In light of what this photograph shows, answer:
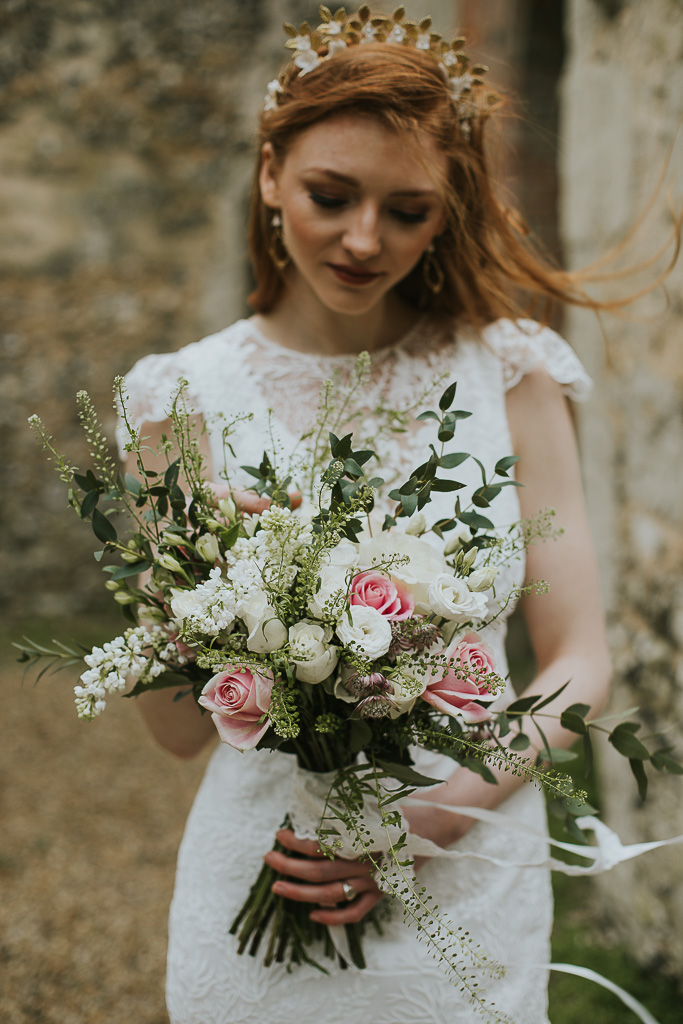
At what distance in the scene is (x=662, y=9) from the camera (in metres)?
2.78

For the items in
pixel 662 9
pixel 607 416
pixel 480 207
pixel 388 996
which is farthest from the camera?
pixel 607 416

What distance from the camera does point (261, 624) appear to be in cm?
111

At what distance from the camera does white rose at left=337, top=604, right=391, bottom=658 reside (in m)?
1.06

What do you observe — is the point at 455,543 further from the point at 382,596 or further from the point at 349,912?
the point at 349,912

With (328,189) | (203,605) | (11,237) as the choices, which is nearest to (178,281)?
(11,237)

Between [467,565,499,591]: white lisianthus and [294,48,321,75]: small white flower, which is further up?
[294,48,321,75]: small white flower

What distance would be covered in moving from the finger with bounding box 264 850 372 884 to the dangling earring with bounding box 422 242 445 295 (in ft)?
4.01

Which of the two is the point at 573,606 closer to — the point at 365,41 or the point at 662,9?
the point at 365,41

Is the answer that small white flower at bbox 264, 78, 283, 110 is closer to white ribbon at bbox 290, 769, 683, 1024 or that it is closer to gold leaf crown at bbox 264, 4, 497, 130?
gold leaf crown at bbox 264, 4, 497, 130

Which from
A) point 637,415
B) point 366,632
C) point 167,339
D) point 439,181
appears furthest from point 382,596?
point 167,339

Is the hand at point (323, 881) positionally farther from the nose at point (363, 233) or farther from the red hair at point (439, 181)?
the red hair at point (439, 181)

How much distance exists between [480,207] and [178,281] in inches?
171

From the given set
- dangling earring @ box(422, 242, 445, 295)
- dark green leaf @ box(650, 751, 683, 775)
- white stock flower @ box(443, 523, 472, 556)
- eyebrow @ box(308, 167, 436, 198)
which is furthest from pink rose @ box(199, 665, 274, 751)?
dangling earring @ box(422, 242, 445, 295)

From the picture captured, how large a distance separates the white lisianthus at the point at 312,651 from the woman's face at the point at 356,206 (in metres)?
0.82
